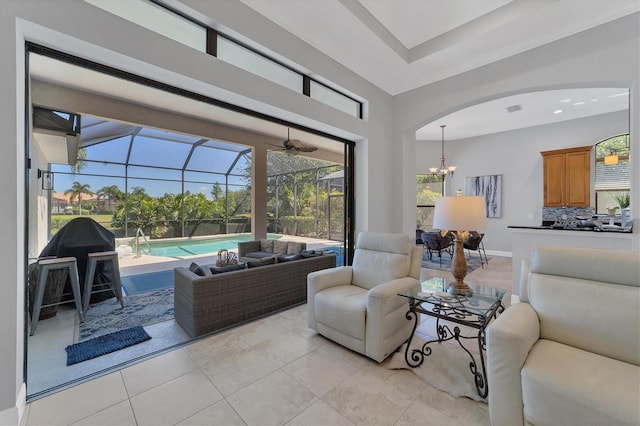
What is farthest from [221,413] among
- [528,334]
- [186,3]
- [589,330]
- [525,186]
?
[525,186]

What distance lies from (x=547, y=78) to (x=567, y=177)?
438cm

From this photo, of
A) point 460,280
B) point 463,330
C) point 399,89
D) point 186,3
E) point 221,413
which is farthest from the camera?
point 399,89

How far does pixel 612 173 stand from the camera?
227 inches

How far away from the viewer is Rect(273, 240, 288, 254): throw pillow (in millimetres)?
5305

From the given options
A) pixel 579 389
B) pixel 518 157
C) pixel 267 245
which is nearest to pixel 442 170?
pixel 518 157

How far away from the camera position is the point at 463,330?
9.53 feet

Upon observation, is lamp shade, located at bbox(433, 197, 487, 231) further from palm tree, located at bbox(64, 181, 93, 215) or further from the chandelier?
palm tree, located at bbox(64, 181, 93, 215)

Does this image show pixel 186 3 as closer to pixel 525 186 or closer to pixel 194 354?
pixel 194 354

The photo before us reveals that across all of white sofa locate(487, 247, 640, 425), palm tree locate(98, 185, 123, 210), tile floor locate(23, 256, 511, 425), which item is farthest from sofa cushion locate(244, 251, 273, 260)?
white sofa locate(487, 247, 640, 425)

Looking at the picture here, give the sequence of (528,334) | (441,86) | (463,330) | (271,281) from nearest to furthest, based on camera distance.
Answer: (528,334) < (463,330) < (271,281) < (441,86)

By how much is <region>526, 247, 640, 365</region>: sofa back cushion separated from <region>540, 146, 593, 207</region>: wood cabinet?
583cm

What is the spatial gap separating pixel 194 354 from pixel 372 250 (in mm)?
2039

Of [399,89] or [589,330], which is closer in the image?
[589,330]

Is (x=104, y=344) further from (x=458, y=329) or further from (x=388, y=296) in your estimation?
(x=458, y=329)
